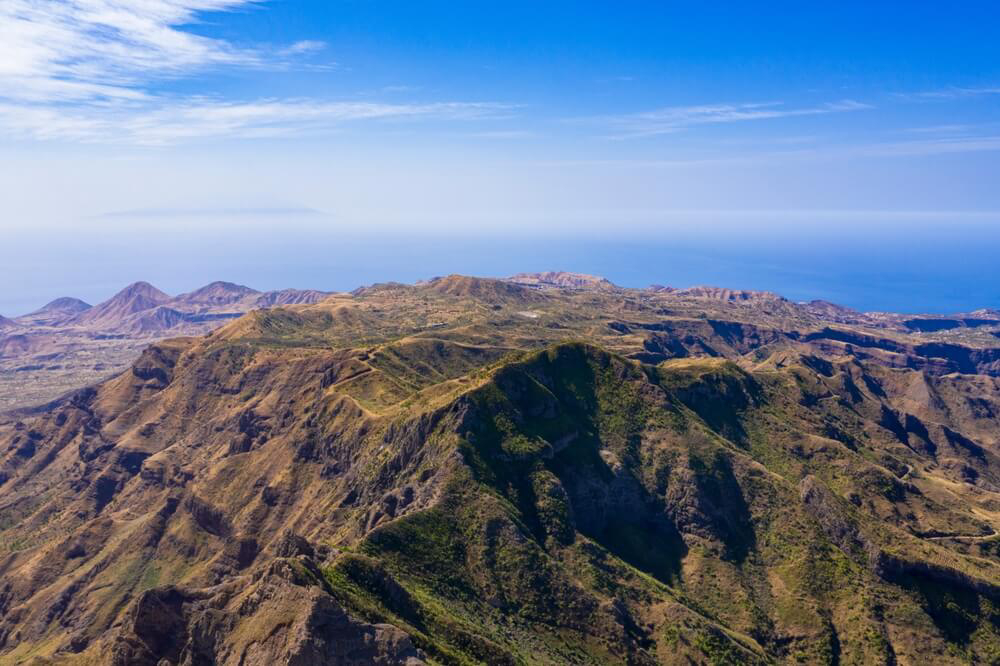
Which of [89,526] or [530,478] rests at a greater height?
[530,478]

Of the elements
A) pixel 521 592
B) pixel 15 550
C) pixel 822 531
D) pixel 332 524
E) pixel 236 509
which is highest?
pixel 822 531

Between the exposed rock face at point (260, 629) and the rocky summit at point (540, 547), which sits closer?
the exposed rock face at point (260, 629)

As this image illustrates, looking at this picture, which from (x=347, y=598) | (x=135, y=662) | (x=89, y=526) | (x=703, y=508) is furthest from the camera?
(x=89, y=526)

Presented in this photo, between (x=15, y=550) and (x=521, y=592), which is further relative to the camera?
(x=15, y=550)

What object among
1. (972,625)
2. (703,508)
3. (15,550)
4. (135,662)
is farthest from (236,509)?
(972,625)

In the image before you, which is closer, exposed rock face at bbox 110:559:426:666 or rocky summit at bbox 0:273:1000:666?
exposed rock face at bbox 110:559:426:666

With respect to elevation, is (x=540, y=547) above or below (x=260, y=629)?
below

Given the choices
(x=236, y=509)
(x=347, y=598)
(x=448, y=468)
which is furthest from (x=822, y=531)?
(x=236, y=509)

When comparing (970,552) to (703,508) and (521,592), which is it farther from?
(521,592)

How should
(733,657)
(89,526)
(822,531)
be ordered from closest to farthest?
(733,657), (822,531), (89,526)

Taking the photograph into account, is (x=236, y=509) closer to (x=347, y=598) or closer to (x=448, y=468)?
(x=448, y=468)

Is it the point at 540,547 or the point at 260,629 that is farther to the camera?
the point at 540,547
